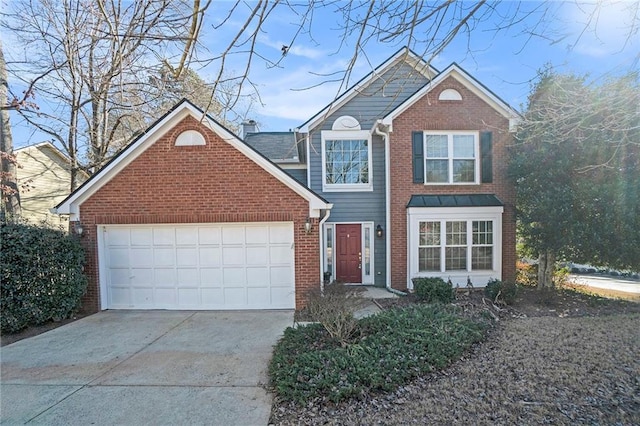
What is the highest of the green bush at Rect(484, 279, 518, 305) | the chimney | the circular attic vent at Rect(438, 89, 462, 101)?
the chimney

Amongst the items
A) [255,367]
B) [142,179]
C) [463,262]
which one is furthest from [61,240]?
[463,262]

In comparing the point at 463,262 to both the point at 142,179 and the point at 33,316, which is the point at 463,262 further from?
the point at 33,316

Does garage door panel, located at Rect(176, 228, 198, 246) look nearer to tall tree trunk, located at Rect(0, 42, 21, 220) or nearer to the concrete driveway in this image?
the concrete driveway

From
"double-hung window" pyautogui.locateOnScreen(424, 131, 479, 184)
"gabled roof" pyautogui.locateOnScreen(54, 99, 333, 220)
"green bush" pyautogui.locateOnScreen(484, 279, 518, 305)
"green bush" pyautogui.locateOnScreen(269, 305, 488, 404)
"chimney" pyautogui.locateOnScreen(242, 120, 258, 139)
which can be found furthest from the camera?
"chimney" pyautogui.locateOnScreen(242, 120, 258, 139)

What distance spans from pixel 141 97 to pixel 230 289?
744 cm

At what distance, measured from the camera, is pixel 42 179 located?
15.7 m

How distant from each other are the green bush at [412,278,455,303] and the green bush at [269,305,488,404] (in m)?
2.17

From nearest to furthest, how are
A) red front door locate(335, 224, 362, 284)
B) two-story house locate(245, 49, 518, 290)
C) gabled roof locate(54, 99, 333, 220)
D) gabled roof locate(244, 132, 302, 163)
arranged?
gabled roof locate(54, 99, 333, 220) < two-story house locate(245, 49, 518, 290) < red front door locate(335, 224, 362, 284) < gabled roof locate(244, 132, 302, 163)

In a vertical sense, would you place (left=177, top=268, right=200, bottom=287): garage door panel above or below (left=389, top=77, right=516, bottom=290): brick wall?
below

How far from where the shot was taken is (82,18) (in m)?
9.04

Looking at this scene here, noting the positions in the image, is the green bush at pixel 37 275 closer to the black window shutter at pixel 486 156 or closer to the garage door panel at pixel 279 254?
the garage door panel at pixel 279 254

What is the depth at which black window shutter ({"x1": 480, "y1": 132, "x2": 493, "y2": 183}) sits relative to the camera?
9836 millimetres

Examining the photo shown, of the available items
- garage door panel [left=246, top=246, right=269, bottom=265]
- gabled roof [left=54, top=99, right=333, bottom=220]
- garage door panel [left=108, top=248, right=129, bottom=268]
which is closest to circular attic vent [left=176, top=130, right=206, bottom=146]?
gabled roof [left=54, top=99, right=333, bottom=220]

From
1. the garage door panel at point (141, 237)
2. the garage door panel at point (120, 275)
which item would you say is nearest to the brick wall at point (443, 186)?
the garage door panel at point (141, 237)
